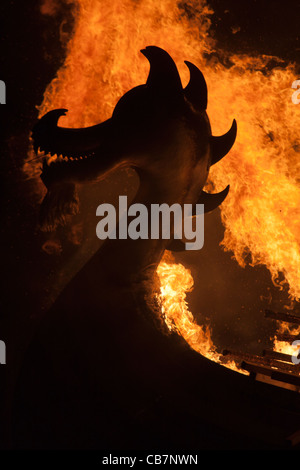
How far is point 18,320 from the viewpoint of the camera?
3.58m

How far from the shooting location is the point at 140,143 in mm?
2283

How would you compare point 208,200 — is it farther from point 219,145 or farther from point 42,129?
point 42,129

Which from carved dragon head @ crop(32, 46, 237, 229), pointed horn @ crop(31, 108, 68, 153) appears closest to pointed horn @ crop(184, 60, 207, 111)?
carved dragon head @ crop(32, 46, 237, 229)

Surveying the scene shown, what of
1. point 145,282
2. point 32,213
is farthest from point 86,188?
point 145,282

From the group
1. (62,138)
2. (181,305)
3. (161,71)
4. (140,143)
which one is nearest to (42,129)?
(62,138)

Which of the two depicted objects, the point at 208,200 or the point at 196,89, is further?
the point at 208,200

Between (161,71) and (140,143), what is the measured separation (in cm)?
49

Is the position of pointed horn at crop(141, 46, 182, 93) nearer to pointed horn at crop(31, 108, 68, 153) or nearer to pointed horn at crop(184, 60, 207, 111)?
pointed horn at crop(184, 60, 207, 111)

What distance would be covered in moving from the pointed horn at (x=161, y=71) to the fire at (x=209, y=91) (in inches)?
64.5

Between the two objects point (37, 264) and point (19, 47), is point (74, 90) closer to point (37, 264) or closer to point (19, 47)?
point (19, 47)

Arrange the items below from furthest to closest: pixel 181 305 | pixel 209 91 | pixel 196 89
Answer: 1. pixel 181 305
2. pixel 209 91
3. pixel 196 89

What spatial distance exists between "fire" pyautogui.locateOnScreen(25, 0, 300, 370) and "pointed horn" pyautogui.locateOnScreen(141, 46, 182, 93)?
5.38ft

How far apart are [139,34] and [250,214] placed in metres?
2.23

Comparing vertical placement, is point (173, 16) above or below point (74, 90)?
above
